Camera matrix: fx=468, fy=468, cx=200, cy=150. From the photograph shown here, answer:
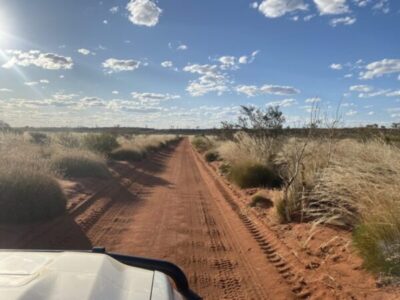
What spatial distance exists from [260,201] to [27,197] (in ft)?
22.4

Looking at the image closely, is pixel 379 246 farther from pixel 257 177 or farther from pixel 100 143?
pixel 100 143

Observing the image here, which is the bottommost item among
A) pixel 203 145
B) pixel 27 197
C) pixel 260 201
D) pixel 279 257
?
pixel 203 145

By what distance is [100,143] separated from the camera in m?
32.3

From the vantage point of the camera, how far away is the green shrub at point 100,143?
3136 cm

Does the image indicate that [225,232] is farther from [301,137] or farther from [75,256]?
[75,256]

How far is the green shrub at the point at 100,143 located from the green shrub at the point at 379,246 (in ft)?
81.3

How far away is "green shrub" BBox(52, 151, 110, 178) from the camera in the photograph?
19641mm

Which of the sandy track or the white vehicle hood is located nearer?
the white vehicle hood

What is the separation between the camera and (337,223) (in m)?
9.28

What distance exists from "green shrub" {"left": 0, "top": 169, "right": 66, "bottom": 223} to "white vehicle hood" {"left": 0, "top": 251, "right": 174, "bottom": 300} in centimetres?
849

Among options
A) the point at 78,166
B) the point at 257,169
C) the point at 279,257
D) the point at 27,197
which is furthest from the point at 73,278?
the point at 78,166

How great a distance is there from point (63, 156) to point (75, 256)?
61.5 ft

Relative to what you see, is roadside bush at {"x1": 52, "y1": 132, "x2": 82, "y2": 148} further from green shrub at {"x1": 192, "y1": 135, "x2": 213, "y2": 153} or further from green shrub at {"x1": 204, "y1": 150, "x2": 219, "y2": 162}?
green shrub at {"x1": 192, "y1": 135, "x2": 213, "y2": 153}

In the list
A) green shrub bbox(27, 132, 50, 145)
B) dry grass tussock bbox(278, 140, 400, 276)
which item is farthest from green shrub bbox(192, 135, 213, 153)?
dry grass tussock bbox(278, 140, 400, 276)
